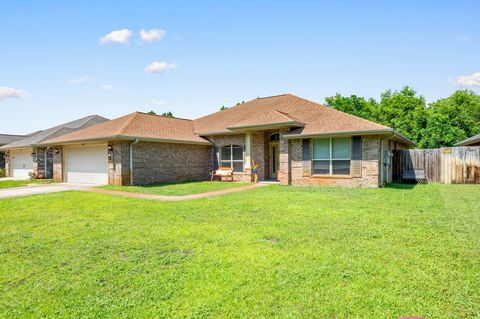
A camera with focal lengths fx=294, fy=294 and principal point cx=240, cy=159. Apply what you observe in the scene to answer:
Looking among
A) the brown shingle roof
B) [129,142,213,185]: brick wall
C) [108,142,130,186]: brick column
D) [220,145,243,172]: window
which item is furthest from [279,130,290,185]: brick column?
[108,142,130,186]: brick column

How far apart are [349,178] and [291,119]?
13.6 ft

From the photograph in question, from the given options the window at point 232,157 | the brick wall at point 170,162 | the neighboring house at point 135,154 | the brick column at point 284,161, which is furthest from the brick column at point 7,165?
the brick column at point 284,161

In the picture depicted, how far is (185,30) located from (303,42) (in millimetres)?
6269

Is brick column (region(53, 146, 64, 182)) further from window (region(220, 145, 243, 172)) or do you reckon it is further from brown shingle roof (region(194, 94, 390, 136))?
window (region(220, 145, 243, 172))

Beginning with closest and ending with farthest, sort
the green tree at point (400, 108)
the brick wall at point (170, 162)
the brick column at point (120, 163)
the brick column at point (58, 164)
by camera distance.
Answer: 1. the brick column at point (120, 163)
2. the brick wall at point (170, 162)
3. the brick column at point (58, 164)
4. the green tree at point (400, 108)

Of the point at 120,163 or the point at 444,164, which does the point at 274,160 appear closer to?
the point at 120,163

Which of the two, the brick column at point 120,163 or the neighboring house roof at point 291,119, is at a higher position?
the neighboring house roof at point 291,119

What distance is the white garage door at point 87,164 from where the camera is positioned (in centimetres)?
1667

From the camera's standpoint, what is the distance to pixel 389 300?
3.21m

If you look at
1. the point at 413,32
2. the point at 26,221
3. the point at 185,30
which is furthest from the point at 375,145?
the point at 26,221

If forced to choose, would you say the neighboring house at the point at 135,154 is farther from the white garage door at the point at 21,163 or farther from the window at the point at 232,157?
the white garage door at the point at 21,163

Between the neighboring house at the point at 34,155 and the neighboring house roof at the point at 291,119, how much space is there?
11.5 metres

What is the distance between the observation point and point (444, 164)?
1691 cm

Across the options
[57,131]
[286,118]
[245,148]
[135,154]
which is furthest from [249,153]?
[57,131]
